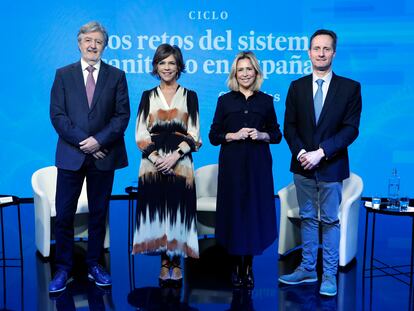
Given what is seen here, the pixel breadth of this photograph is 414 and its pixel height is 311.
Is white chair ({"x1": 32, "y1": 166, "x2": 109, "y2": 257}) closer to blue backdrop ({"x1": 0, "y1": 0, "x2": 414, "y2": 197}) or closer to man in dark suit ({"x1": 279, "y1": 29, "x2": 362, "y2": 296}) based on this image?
man in dark suit ({"x1": 279, "y1": 29, "x2": 362, "y2": 296})

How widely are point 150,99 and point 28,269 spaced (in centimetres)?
165

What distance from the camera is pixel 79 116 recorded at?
11.1 ft

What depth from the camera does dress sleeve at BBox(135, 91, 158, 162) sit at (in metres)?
3.44

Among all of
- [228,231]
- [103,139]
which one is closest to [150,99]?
[103,139]

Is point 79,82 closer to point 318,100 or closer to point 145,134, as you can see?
point 145,134

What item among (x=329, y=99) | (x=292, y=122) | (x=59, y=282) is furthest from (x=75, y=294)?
(x=329, y=99)

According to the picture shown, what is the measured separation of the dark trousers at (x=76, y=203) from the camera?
11.3 feet

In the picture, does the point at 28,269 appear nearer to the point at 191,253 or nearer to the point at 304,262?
the point at 191,253

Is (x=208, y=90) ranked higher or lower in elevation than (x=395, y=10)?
lower

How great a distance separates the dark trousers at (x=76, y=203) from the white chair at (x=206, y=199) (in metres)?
1.12

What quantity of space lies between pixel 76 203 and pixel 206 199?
141 centimetres

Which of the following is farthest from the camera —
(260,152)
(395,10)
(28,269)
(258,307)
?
(395,10)

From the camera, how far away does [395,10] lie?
6418 millimetres

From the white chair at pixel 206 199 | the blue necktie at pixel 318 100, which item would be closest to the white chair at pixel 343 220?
the white chair at pixel 206 199
